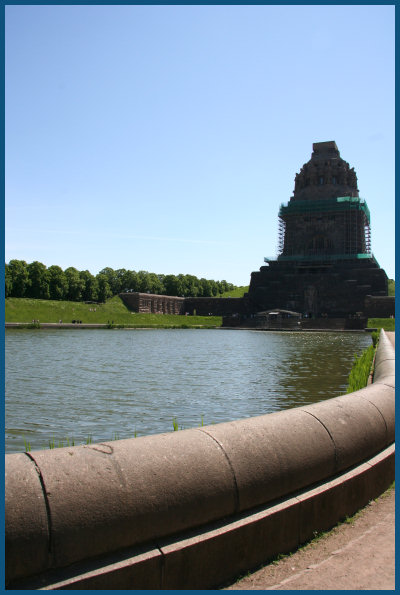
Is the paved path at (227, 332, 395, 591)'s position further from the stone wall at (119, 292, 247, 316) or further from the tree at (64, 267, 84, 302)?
the tree at (64, 267, 84, 302)

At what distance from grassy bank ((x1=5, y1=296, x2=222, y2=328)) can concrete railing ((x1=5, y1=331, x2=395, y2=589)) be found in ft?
201

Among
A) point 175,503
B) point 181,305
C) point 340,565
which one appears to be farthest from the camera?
point 181,305

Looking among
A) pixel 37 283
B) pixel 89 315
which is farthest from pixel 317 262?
pixel 37 283

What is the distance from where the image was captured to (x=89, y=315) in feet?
245

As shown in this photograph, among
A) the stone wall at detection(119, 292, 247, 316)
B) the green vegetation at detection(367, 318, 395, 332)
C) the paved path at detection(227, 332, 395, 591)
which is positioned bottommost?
the paved path at detection(227, 332, 395, 591)

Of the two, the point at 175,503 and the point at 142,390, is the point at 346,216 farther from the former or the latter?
the point at 175,503

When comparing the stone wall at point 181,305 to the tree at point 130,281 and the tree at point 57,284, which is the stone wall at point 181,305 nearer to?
the tree at point 57,284

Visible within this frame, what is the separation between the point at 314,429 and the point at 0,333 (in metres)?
2.98

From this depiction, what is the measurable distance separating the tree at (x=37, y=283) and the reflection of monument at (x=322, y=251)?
1375 inches

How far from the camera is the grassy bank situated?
6694 cm

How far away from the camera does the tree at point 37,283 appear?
90625mm

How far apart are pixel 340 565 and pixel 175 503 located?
139cm

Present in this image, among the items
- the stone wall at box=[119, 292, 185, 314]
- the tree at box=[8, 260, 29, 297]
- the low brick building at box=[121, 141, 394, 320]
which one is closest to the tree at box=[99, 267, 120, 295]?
the stone wall at box=[119, 292, 185, 314]

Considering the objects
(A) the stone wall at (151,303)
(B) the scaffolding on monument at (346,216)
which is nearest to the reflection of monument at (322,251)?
(B) the scaffolding on monument at (346,216)
